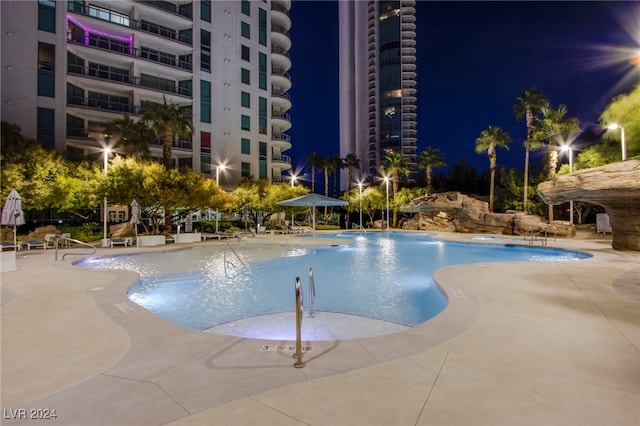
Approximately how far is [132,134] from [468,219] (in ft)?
92.0

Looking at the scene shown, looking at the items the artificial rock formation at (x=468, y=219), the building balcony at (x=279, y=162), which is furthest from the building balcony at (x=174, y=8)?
the artificial rock formation at (x=468, y=219)

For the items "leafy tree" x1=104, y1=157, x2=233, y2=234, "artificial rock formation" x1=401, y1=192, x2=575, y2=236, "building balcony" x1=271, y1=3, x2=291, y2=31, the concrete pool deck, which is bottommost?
the concrete pool deck

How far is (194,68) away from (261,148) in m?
11.0

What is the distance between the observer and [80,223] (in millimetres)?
25594

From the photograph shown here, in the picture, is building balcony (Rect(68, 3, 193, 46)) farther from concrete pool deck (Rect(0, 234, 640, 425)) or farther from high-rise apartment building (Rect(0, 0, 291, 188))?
concrete pool deck (Rect(0, 234, 640, 425))

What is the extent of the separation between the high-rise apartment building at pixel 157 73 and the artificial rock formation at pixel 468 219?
63.9 feet

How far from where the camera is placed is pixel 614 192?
1221cm

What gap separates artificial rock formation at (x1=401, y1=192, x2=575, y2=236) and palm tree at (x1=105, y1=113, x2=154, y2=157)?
76.6 feet

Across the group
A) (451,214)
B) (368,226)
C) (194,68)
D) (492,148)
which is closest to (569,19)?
(492,148)

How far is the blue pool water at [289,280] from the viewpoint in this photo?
7.33 meters

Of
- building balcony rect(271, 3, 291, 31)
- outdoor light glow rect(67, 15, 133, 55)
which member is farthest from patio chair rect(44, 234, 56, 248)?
building balcony rect(271, 3, 291, 31)

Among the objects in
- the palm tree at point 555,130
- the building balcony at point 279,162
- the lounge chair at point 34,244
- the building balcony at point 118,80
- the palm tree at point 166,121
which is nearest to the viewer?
the lounge chair at point 34,244

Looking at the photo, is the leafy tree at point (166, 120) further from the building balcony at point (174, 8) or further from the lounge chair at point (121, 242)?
the building balcony at point (174, 8)

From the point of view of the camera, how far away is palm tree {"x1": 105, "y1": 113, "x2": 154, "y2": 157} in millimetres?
25078
